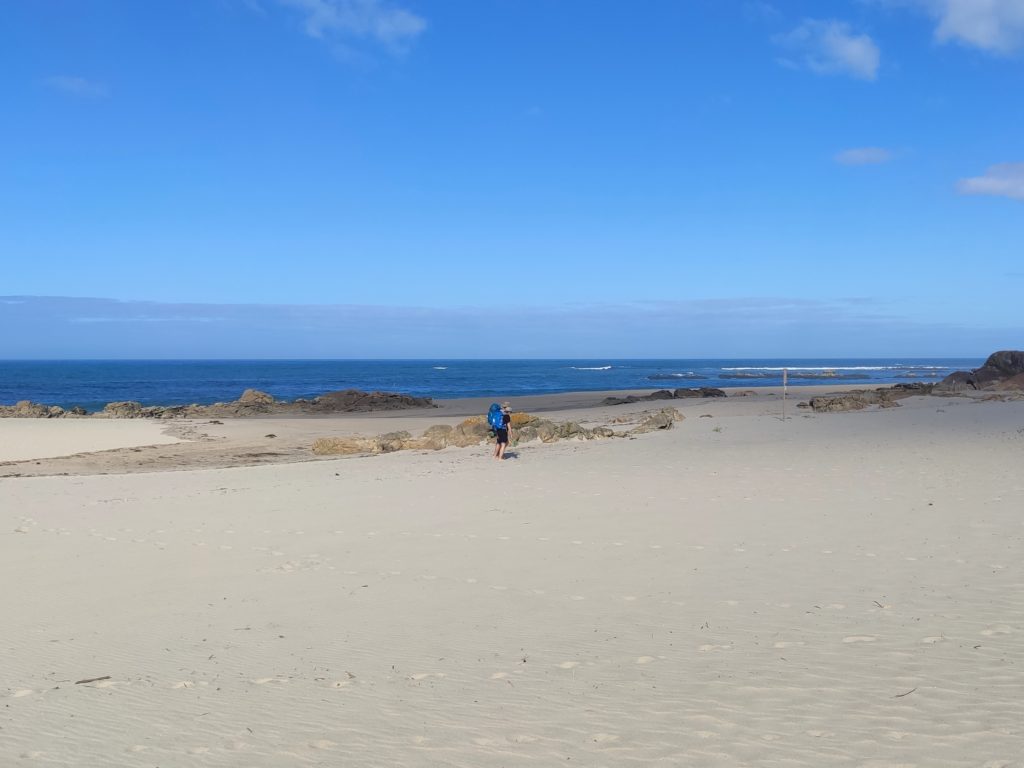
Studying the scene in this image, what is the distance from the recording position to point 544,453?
714 inches

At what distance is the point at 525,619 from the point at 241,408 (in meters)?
33.5

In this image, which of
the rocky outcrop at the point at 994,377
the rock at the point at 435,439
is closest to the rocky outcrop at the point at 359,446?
the rock at the point at 435,439

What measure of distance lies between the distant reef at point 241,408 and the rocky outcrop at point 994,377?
23840 mm

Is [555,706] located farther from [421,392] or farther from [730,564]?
[421,392]

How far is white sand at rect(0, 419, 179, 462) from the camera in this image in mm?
22156

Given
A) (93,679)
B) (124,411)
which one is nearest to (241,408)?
(124,411)

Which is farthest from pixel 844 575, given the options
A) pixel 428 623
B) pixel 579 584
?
pixel 428 623

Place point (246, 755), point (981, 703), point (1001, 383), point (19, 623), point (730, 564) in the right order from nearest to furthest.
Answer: point (246, 755)
point (981, 703)
point (19, 623)
point (730, 564)
point (1001, 383)

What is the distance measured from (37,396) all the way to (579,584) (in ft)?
185

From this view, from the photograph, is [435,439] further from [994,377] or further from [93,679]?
[994,377]

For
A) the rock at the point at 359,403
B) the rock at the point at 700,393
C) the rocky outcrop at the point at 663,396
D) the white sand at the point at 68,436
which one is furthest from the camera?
the rock at the point at 700,393

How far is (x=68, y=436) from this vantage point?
83.4ft

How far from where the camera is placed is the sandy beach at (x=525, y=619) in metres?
4.38

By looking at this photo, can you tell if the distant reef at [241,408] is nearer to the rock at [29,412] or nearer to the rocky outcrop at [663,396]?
the rock at [29,412]
